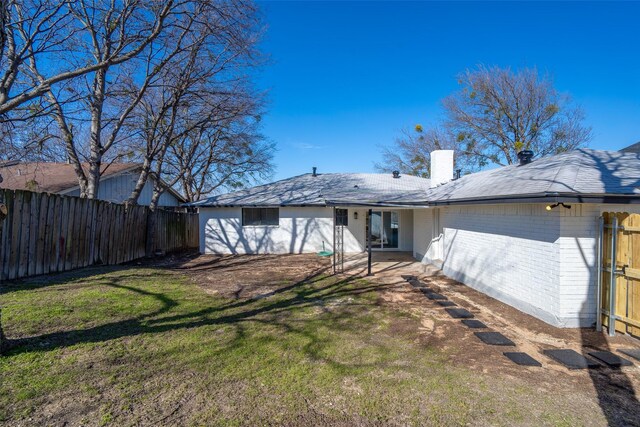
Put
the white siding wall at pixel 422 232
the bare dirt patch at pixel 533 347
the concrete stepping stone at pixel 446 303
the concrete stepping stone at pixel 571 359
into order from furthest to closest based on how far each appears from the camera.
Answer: the white siding wall at pixel 422 232, the concrete stepping stone at pixel 446 303, the concrete stepping stone at pixel 571 359, the bare dirt patch at pixel 533 347

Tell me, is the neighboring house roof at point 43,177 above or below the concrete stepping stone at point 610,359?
above

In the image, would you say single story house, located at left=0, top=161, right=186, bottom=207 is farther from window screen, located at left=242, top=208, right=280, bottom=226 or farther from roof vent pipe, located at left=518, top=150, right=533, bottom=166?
roof vent pipe, located at left=518, top=150, right=533, bottom=166

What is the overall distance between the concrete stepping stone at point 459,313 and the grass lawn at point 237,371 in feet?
2.69

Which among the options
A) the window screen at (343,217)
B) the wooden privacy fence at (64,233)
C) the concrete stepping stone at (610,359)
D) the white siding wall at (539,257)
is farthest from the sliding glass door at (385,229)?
the concrete stepping stone at (610,359)

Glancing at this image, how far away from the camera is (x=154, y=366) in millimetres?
3895

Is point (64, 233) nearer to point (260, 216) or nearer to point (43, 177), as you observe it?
point (260, 216)

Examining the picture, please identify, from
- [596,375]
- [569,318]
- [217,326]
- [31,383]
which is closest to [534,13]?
[569,318]

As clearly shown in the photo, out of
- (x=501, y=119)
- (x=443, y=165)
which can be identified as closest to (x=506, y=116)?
(x=501, y=119)

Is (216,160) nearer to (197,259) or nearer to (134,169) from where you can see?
(134,169)

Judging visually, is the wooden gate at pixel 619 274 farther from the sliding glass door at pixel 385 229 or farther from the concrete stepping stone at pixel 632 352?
the sliding glass door at pixel 385 229

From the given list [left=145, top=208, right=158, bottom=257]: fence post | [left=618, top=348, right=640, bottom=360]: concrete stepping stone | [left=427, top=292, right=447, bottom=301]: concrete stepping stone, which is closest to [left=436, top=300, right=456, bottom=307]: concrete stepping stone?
[left=427, top=292, right=447, bottom=301]: concrete stepping stone

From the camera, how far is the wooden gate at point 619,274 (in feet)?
15.5

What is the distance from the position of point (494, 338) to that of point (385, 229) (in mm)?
10323

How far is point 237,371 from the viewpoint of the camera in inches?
150
